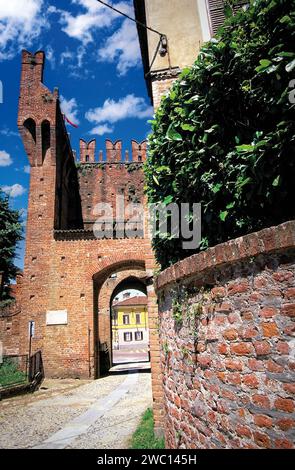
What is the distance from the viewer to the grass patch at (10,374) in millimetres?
10977

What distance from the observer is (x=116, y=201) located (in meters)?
22.7

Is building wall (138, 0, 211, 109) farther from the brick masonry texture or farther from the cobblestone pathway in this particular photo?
the brick masonry texture

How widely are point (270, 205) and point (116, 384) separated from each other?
11701 millimetres

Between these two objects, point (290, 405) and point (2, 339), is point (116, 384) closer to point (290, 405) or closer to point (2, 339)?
point (2, 339)

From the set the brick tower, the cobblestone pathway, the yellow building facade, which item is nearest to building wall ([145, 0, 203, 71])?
the cobblestone pathway

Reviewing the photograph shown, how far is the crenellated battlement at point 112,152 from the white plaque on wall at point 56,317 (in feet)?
40.9

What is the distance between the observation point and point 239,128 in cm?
305

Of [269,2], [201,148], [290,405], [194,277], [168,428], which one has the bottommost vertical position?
[168,428]

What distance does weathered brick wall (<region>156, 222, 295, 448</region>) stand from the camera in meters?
2.07

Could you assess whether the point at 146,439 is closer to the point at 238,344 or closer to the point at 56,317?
the point at 238,344

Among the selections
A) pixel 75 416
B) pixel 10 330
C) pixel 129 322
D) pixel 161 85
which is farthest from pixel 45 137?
pixel 129 322
